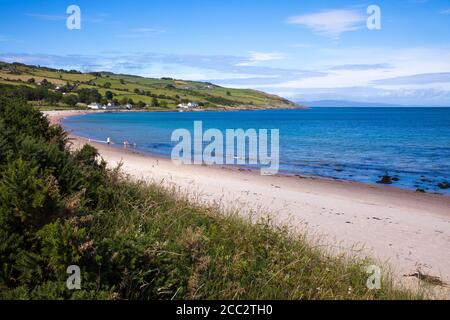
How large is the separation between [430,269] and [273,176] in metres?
15.4

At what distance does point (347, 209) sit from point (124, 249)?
43.6 feet

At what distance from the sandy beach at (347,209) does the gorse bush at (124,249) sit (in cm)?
152

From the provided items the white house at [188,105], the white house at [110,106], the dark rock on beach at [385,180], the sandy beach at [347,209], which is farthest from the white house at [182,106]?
the dark rock on beach at [385,180]

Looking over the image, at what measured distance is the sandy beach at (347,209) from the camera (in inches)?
418

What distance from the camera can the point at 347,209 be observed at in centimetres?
1611

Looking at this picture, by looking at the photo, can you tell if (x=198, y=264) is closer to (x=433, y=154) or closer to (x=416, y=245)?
(x=416, y=245)

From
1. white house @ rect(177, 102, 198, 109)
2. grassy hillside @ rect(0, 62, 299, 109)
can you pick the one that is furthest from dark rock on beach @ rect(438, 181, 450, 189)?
white house @ rect(177, 102, 198, 109)
